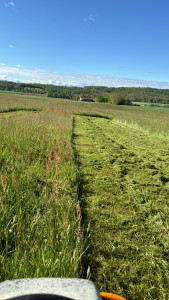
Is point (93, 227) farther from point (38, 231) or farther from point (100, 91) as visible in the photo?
point (100, 91)

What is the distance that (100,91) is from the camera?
5556 inches

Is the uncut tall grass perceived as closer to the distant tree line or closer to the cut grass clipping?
the cut grass clipping

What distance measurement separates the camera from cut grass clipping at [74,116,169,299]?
1696mm

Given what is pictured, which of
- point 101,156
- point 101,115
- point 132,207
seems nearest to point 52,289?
point 132,207

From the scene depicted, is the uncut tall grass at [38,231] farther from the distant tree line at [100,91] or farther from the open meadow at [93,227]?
the distant tree line at [100,91]

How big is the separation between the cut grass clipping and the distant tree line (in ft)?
216

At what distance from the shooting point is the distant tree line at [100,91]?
74688 mm

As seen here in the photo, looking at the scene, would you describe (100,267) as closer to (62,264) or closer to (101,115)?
(62,264)

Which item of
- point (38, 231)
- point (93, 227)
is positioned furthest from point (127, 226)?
point (38, 231)

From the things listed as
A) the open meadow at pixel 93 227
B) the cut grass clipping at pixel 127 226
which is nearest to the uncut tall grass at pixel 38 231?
the open meadow at pixel 93 227

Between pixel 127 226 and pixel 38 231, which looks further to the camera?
pixel 127 226

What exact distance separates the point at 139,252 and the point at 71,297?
1.61 metres

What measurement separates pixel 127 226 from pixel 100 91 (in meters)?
145

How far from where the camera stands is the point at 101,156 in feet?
18.0
